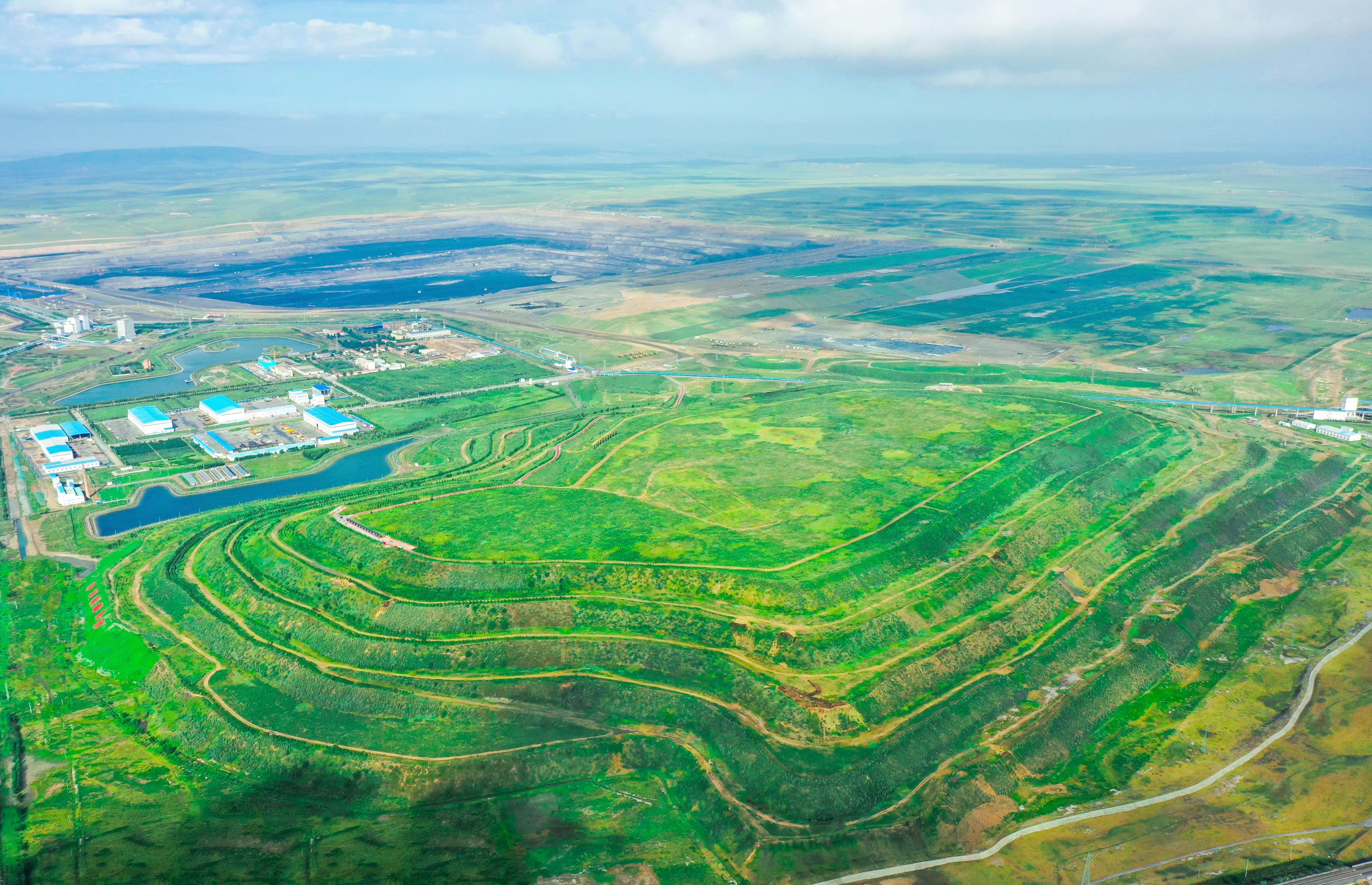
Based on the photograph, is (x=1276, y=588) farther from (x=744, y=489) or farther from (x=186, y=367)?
(x=186, y=367)

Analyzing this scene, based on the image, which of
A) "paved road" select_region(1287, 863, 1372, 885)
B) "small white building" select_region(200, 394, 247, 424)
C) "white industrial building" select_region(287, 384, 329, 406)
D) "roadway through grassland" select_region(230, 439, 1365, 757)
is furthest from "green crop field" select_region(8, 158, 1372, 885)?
"white industrial building" select_region(287, 384, 329, 406)

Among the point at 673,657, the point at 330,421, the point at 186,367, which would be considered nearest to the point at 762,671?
the point at 673,657

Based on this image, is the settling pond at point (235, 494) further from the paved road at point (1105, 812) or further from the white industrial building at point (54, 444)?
the paved road at point (1105, 812)

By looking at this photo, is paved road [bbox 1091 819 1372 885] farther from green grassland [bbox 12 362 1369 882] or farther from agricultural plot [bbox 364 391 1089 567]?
agricultural plot [bbox 364 391 1089 567]

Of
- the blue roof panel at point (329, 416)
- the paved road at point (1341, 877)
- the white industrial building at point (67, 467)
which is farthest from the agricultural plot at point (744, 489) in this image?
the white industrial building at point (67, 467)

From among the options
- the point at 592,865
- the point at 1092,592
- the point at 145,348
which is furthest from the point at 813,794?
the point at 145,348

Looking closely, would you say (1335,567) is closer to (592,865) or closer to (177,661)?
(592,865)
